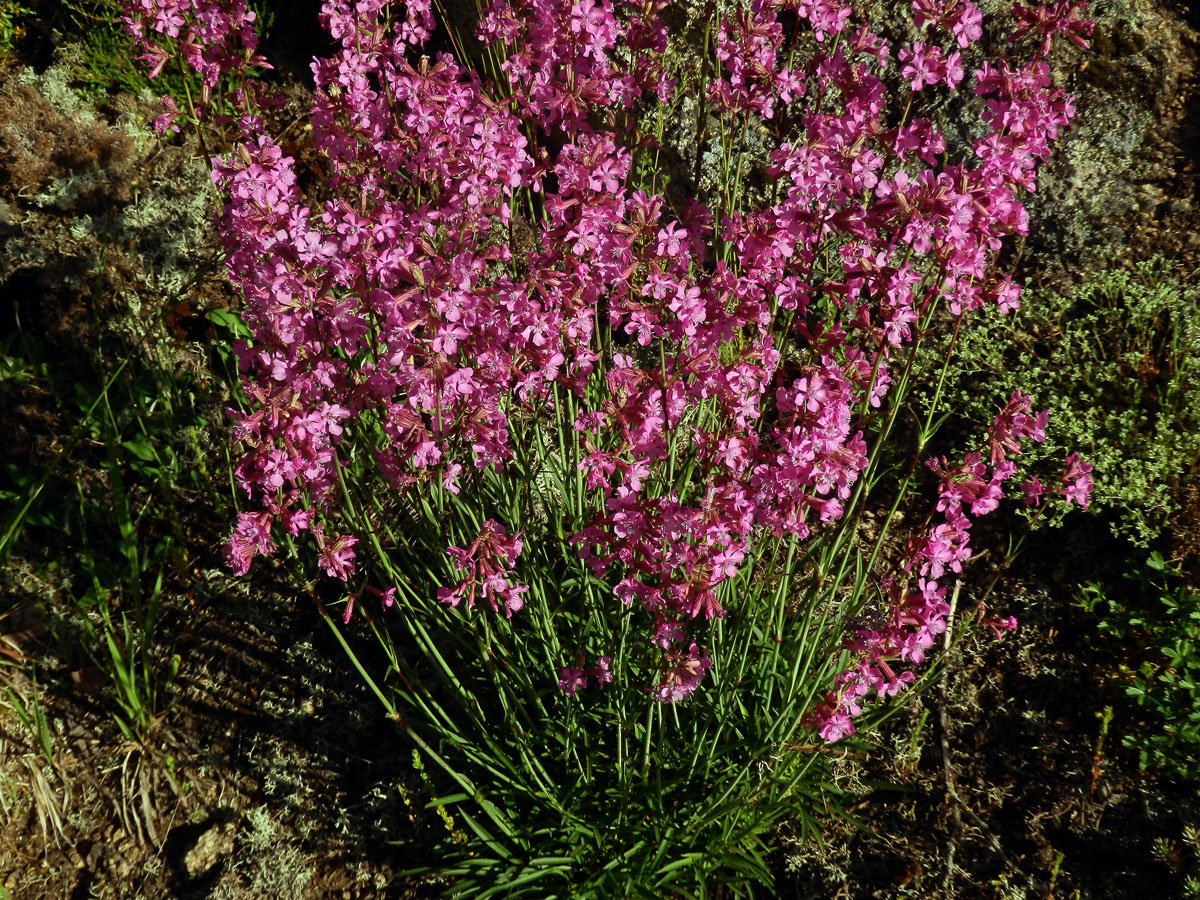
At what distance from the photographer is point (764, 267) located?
2223 millimetres

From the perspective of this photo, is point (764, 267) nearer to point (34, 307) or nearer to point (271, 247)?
point (271, 247)

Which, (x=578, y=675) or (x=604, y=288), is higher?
(x=604, y=288)

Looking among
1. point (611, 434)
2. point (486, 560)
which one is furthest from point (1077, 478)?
point (486, 560)

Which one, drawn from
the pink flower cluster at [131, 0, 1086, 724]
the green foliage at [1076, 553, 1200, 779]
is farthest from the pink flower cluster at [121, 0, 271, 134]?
the green foliage at [1076, 553, 1200, 779]

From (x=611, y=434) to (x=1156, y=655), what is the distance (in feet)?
7.52

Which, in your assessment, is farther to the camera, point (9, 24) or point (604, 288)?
point (9, 24)

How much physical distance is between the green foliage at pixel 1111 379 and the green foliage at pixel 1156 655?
0.70 ft

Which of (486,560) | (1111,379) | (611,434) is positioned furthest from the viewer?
(1111,379)

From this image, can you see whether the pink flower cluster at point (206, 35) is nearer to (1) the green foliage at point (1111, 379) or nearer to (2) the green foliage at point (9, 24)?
(1) the green foliage at point (1111, 379)

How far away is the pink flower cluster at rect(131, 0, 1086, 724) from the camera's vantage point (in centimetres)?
203

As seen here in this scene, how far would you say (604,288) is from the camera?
2.23 m

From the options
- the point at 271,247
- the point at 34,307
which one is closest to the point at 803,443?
the point at 271,247

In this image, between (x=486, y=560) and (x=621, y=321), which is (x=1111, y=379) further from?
(x=486, y=560)

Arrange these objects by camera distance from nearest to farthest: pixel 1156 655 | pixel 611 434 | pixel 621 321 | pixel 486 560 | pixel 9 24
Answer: pixel 486 560 < pixel 621 321 < pixel 611 434 < pixel 1156 655 < pixel 9 24
